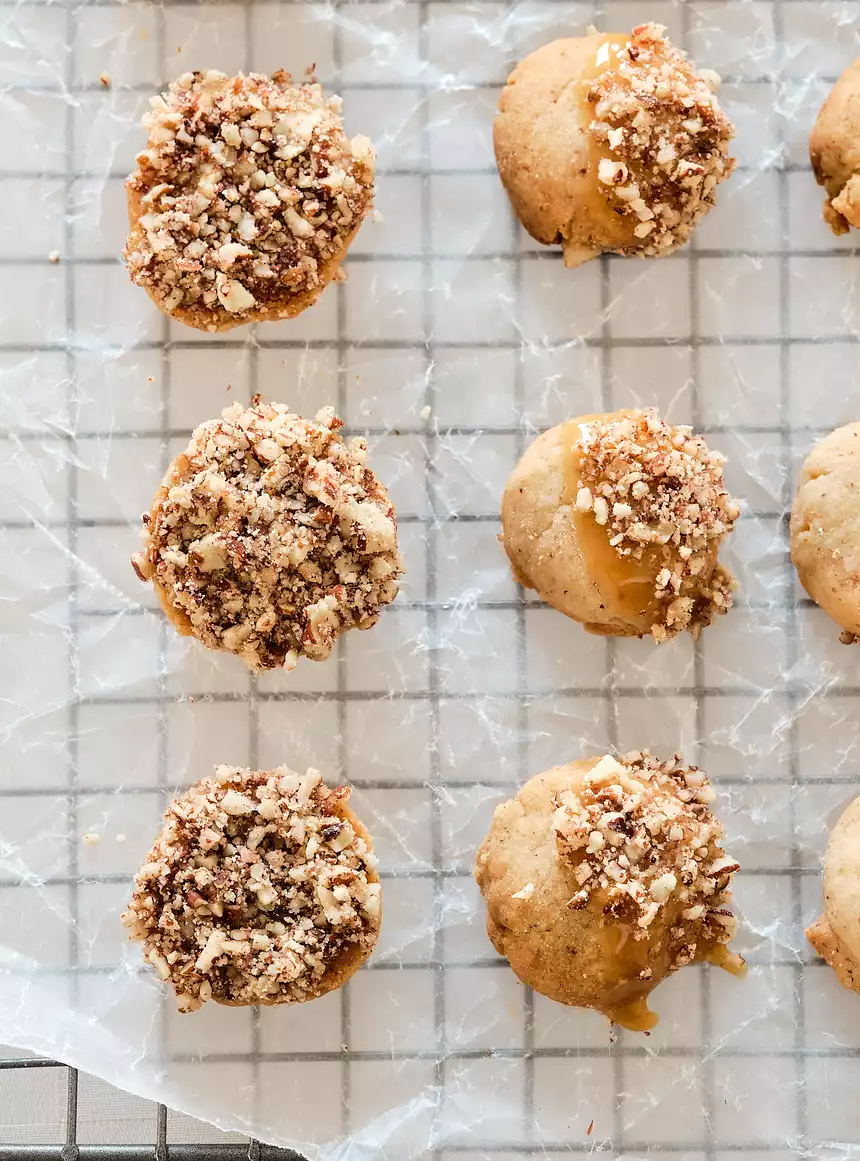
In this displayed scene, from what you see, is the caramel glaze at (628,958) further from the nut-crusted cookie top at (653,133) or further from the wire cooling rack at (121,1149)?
the nut-crusted cookie top at (653,133)

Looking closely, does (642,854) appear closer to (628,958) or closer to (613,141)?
(628,958)

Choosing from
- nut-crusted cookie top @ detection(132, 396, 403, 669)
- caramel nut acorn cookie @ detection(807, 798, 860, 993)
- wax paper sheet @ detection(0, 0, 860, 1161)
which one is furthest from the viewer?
wax paper sheet @ detection(0, 0, 860, 1161)

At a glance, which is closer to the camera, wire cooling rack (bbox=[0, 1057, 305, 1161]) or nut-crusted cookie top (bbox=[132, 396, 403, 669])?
nut-crusted cookie top (bbox=[132, 396, 403, 669])

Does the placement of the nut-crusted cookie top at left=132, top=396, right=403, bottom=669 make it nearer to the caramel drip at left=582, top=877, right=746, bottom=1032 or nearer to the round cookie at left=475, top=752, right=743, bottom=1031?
the round cookie at left=475, top=752, right=743, bottom=1031

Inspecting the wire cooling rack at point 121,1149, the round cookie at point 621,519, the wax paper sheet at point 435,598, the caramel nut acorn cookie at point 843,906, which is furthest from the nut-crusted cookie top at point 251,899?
the caramel nut acorn cookie at point 843,906

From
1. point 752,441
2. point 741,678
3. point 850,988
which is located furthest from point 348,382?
point 850,988

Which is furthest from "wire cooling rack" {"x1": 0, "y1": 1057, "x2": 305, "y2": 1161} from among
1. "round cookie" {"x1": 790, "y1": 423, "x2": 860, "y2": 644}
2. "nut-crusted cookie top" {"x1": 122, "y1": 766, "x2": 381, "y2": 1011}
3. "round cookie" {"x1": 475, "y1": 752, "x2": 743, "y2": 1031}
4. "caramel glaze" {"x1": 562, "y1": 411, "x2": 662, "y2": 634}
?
"round cookie" {"x1": 790, "y1": 423, "x2": 860, "y2": 644}

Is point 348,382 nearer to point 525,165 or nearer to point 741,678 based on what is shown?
point 525,165

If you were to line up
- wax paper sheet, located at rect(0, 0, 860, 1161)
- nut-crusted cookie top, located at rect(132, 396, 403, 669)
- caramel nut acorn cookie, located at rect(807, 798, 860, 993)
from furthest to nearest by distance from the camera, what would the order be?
wax paper sheet, located at rect(0, 0, 860, 1161) < caramel nut acorn cookie, located at rect(807, 798, 860, 993) < nut-crusted cookie top, located at rect(132, 396, 403, 669)
